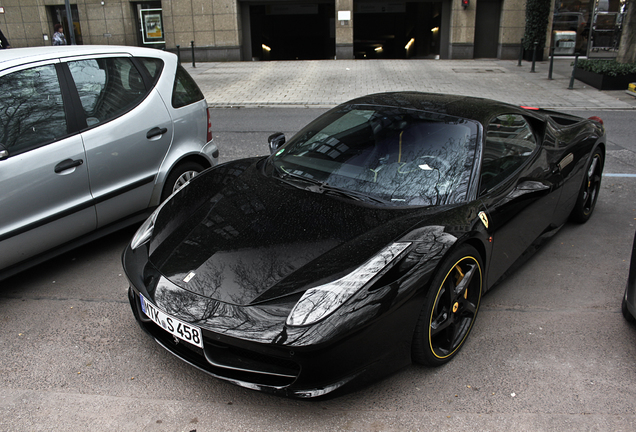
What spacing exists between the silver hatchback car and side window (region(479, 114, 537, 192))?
2.74 meters

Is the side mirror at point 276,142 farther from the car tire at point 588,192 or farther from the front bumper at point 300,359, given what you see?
the car tire at point 588,192

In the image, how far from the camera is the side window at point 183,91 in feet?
16.1

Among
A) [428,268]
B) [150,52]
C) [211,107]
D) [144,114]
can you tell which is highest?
[150,52]

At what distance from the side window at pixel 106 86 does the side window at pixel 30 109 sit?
198 mm

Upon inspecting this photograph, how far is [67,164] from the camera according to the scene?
3.90m

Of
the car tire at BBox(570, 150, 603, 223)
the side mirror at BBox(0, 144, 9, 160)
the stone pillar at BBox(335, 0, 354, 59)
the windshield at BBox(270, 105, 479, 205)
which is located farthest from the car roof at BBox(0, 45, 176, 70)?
the stone pillar at BBox(335, 0, 354, 59)

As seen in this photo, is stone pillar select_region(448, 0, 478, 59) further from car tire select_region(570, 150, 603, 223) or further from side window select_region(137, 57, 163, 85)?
side window select_region(137, 57, 163, 85)

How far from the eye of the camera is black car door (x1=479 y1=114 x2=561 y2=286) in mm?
3379

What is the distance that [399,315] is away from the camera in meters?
2.62

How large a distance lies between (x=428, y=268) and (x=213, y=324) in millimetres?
1129

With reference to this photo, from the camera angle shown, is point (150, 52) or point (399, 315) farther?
point (150, 52)

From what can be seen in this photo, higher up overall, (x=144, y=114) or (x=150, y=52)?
(x=150, y=52)

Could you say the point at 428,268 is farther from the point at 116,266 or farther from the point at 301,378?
the point at 116,266

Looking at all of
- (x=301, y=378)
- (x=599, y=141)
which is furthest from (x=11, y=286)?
(x=599, y=141)
